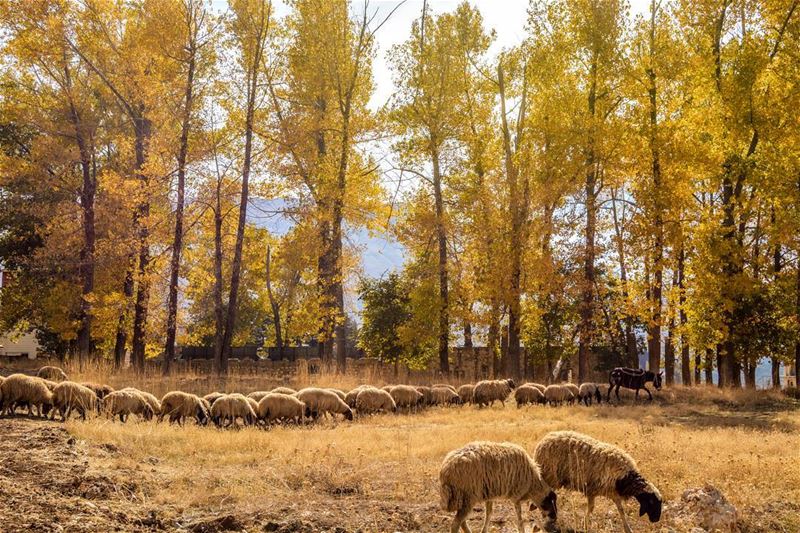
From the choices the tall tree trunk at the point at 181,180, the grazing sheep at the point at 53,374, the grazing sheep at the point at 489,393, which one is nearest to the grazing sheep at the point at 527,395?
the grazing sheep at the point at 489,393

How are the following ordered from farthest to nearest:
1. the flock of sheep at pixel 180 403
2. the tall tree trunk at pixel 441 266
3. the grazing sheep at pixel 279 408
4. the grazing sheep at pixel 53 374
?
the tall tree trunk at pixel 441 266 → the grazing sheep at pixel 53 374 → the grazing sheep at pixel 279 408 → the flock of sheep at pixel 180 403

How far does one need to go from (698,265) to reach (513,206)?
24.5ft

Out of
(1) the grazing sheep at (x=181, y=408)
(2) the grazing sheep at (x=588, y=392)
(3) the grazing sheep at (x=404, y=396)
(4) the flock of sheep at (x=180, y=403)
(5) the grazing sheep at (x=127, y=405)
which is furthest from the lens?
(2) the grazing sheep at (x=588, y=392)

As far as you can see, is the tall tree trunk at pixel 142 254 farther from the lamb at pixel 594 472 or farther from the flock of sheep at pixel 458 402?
the lamb at pixel 594 472

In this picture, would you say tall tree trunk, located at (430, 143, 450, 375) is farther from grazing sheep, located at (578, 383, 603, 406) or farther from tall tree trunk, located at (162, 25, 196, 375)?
tall tree trunk, located at (162, 25, 196, 375)

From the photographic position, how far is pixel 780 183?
77.3 feet

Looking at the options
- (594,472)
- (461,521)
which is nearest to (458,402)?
(594,472)

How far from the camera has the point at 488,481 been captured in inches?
295

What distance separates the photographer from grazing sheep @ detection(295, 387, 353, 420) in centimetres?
1764

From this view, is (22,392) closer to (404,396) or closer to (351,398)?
(351,398)

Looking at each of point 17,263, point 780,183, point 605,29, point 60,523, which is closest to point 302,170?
point 605,29

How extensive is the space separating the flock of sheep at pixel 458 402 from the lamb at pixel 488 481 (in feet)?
0.03

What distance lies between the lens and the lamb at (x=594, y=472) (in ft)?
26.5

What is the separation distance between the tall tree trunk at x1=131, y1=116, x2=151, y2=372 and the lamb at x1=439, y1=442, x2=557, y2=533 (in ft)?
68.0
